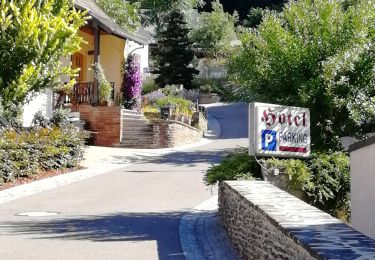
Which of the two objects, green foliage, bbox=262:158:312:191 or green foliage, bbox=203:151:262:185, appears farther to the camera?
green foliage, bbox=203:151:262:185

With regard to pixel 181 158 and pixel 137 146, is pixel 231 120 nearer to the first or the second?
pixel 137 146

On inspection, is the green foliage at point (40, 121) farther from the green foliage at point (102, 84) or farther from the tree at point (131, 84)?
the tree at point (131, 84)

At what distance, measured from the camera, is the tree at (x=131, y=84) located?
101ft

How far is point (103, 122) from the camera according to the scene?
27.9 metres

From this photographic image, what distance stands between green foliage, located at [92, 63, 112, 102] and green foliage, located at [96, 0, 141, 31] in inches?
378

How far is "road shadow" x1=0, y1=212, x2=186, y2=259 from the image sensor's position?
10.0 metres

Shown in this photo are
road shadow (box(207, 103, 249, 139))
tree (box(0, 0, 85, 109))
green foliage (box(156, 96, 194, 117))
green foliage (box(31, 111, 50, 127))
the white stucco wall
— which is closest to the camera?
the white stucco wall

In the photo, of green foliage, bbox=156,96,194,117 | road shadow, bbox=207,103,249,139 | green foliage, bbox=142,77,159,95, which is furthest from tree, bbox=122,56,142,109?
green foliage, bbox=142,77,159,95

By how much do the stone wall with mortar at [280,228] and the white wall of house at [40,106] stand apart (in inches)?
552

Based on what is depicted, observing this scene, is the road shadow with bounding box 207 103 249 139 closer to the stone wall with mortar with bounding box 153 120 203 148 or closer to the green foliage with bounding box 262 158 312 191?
the stone wall with mortar with bounding box 153 120 203 148

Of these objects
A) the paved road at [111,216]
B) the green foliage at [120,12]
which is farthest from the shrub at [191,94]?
the paved road at [111,216]

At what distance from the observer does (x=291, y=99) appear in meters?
11.5

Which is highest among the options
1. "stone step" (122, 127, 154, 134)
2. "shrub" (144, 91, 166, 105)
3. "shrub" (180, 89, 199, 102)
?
"shrub" (180, 89, 199, 102)

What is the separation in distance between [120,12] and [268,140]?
2824 cm
